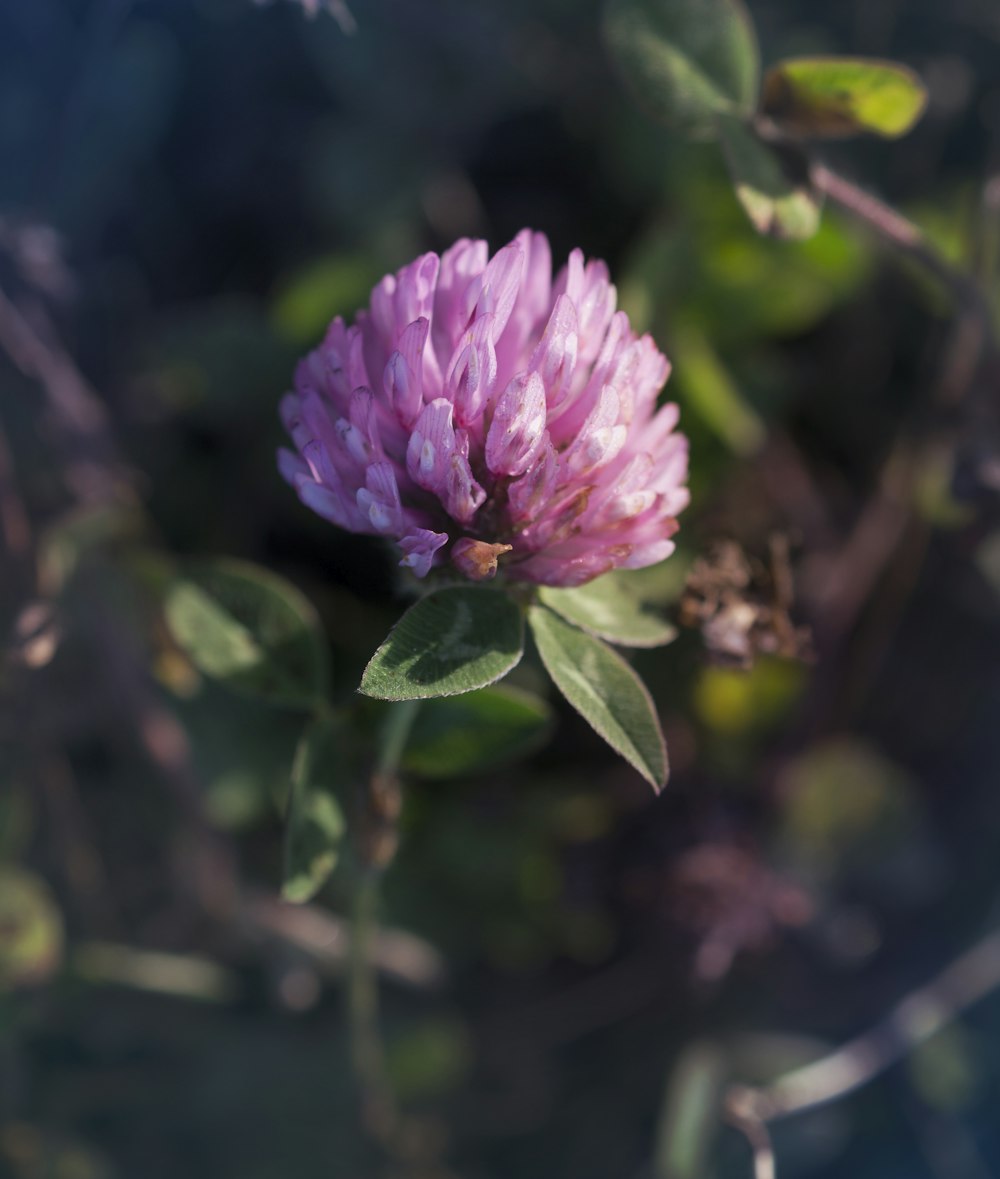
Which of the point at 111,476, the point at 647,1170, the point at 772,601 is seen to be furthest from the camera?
the point at 647,1170

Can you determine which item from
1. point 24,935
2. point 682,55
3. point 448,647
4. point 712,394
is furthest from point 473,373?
point 24,935

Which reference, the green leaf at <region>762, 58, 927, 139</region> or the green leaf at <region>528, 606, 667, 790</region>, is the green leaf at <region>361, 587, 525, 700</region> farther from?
the green leaf at <region>762, 58, 927, 139</region>

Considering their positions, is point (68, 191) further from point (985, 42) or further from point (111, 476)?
point (985, 42)

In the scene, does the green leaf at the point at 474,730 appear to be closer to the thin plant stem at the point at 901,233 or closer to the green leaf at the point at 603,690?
the green leaf at the point at 603,690

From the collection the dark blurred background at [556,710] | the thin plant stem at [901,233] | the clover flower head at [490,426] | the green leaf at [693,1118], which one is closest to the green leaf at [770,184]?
the thin plant stem at [901,233]

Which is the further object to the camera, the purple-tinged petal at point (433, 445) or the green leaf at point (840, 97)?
the green leaf at point (840, 97)

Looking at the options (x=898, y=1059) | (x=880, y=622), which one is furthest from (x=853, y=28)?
(x=898, y=1059)

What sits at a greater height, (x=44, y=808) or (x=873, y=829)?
(x=44, y=808)
